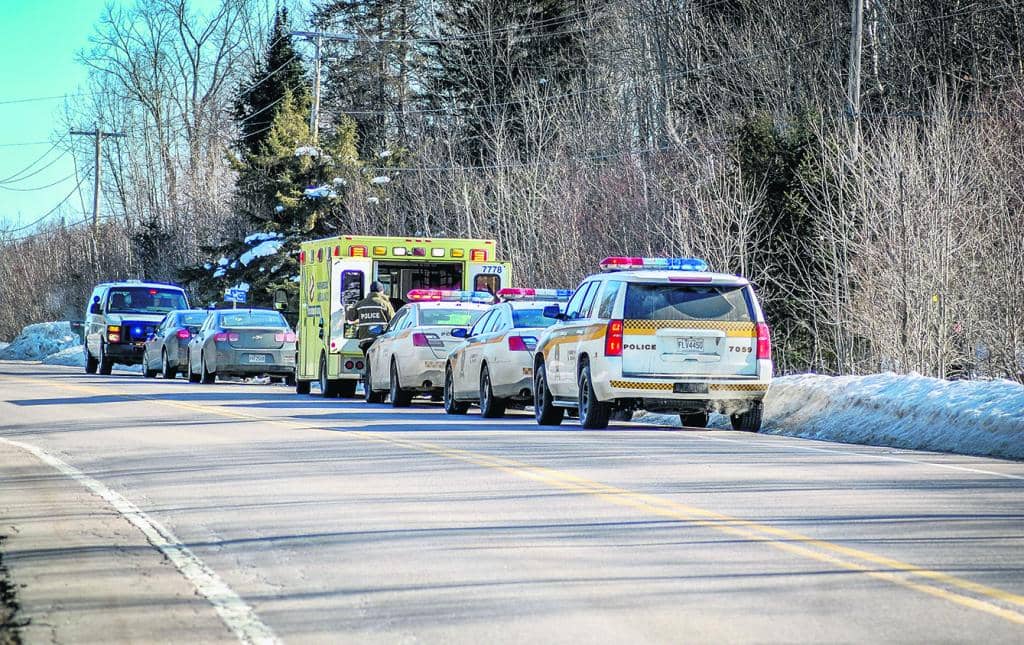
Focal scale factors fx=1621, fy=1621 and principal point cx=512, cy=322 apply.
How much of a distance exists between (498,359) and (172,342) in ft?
58.1

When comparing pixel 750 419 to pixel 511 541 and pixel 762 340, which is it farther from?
pixel 511 541

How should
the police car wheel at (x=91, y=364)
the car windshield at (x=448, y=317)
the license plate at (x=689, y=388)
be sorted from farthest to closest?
the police car wheel at (x=91, y=364) < the car windshield at (x=448, y=317) < the license plate at (x=689, y=388)

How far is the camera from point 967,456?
15898mm

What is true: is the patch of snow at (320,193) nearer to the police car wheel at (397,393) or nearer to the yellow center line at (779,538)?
the police car wheel at (397,393)

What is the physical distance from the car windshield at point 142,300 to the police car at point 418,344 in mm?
17439

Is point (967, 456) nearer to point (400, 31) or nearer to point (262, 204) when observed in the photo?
point (262, 204)

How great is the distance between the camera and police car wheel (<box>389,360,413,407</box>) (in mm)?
26297

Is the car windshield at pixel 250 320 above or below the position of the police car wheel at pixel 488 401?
above

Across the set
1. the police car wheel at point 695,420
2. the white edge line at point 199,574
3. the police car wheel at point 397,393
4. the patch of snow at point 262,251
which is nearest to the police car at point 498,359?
the police car wheel at point 397,393

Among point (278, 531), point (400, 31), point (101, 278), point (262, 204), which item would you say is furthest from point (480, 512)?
point (101, 278)

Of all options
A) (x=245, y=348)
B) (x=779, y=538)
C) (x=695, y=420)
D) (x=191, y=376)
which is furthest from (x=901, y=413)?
(x=191, y=376)

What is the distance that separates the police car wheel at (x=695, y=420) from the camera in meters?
21.4

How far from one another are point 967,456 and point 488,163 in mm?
39492

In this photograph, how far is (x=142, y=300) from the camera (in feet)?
143
